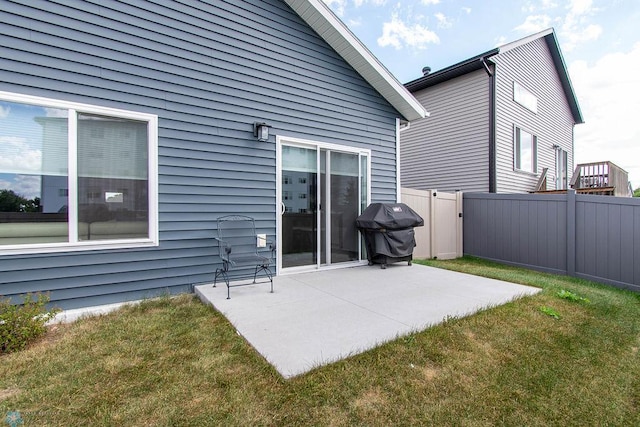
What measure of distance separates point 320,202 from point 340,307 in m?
2.16

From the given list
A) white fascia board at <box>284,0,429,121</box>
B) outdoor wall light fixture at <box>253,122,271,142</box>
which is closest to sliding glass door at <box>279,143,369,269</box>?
outdoor wall light fixture at <box>253,122,271,142</box>

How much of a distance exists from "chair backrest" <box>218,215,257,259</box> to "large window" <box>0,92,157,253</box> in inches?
33.9

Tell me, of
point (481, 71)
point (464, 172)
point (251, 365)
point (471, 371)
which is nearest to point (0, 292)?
point (251, 365)

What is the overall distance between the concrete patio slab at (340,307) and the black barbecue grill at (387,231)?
43 centimetres

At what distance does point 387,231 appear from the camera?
5.29 m

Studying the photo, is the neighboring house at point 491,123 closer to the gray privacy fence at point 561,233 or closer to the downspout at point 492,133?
the downspout at point 492,133

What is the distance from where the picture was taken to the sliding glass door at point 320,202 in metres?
4.83

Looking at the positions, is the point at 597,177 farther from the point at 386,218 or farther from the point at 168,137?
the point at 168,137

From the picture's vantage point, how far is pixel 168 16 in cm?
383

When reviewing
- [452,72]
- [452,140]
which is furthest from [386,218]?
[452,72]

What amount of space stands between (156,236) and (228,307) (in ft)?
4.31

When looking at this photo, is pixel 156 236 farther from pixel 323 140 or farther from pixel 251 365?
pixel 323 140

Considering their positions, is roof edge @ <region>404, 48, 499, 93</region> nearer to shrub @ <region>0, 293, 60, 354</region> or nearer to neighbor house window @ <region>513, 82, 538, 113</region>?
neighbor house window @ <region>513, 82, 538, 113</region>

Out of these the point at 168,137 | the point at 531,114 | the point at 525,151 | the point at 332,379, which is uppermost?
the point at 531,114
